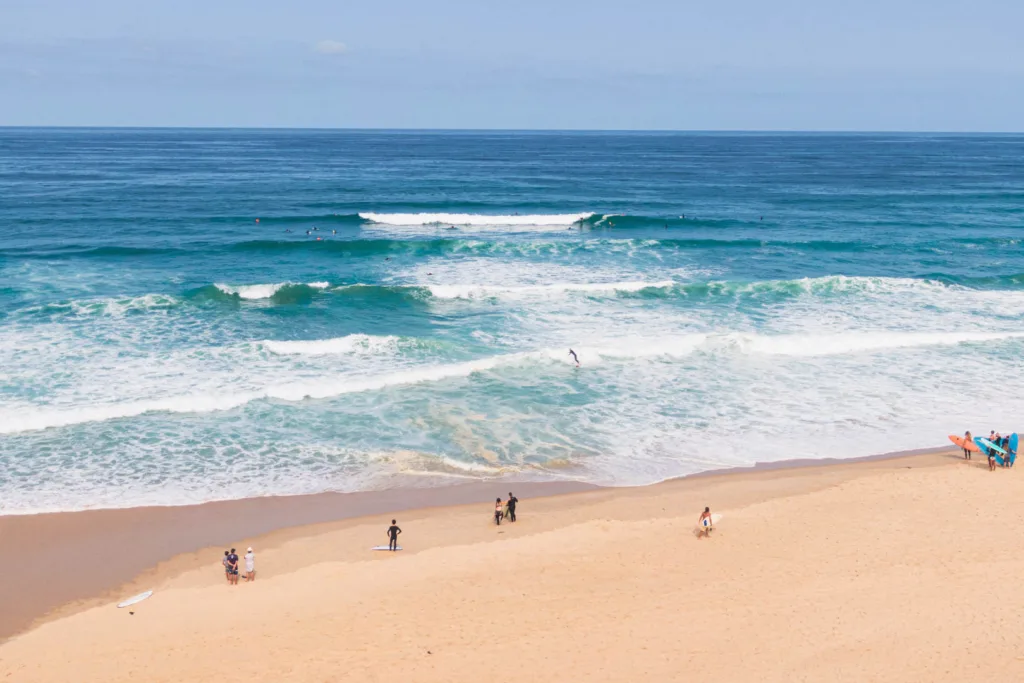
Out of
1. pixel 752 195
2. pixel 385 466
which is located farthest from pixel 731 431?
pixel 752 195

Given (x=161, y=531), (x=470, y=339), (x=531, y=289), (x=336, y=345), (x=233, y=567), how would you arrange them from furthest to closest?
1. (x=531, y=289)
2. (x=470, y=339)
3. (x=336, y=345)
4. (x=161, y=531)
5. (x=233, y=567)

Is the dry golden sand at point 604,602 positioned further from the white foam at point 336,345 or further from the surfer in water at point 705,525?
the white foam at point 336,345

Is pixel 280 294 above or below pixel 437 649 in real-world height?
above

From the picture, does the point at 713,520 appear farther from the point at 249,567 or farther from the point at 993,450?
the point at 249,567

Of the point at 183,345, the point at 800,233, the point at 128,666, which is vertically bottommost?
the point at 128,666

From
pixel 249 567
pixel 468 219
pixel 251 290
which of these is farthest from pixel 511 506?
pixel 468 219

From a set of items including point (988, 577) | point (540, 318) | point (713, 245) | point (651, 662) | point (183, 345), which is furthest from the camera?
point (713, 245)

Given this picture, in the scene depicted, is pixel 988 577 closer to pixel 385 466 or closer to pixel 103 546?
pixel 385 466
